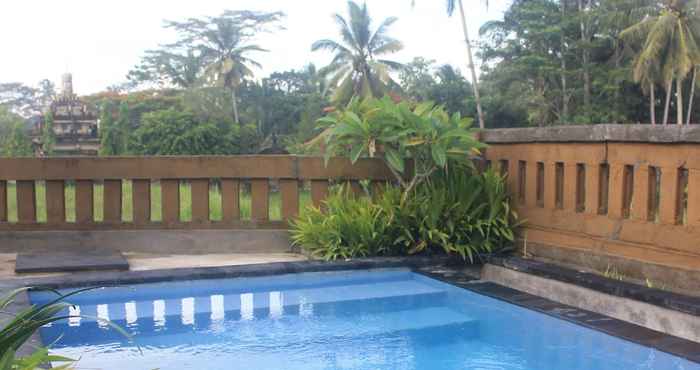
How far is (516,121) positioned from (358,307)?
3019 centimetres

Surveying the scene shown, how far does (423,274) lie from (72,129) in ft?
103

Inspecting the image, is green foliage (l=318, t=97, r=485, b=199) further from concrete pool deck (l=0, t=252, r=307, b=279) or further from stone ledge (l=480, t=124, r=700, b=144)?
concrete pool deck (l=0, t=252, r=307, b=279)

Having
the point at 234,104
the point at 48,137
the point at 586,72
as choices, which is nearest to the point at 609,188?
the point at 586,72

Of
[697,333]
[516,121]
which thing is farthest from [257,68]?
[697,333]

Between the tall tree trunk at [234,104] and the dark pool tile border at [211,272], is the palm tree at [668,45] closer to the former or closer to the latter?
the tall tree trunk at [234,104]

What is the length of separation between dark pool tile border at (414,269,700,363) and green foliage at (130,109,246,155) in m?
28.5

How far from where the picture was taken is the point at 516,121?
3366 cm

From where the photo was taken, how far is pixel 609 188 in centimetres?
470

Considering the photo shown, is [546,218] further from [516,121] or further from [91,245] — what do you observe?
[516,121]

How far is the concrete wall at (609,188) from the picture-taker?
4129 millimetres

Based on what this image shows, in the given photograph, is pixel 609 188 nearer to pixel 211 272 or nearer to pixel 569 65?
pixel 211 272

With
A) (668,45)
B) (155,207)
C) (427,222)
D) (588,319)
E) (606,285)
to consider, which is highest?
(668,45)

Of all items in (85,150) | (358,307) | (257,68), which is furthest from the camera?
(257,68)

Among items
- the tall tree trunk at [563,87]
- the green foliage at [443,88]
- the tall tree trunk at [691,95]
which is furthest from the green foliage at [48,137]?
the tall tree trunk at [691,95]
